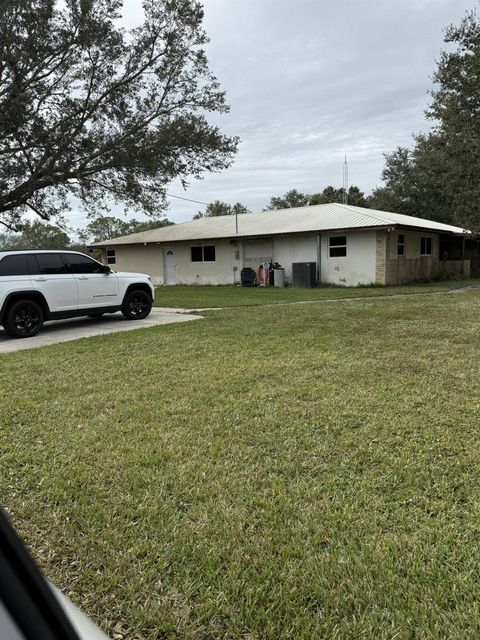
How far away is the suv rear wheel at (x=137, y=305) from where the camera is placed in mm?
11828

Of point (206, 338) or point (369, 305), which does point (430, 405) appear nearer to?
point (206, 338)

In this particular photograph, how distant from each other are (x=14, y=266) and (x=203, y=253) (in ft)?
59.1

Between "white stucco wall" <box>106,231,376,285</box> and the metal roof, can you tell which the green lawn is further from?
the metal roof

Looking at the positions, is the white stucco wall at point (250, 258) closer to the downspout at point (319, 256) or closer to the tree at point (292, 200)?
the downspout at point (319, 256)

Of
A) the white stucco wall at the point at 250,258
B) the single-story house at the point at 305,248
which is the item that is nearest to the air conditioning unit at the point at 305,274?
the single-story house at the point at 305,248

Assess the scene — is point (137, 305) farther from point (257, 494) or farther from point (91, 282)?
point (257, 494)

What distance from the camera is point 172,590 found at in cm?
223

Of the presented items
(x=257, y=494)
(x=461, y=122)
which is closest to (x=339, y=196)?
(x=461, y=122)

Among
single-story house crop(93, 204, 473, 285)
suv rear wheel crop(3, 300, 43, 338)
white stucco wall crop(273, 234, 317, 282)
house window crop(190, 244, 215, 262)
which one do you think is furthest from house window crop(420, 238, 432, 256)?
suv rear wheel crop(3, 300, 43, 338)

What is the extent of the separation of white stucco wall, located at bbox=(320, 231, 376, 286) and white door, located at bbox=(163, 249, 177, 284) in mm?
9594

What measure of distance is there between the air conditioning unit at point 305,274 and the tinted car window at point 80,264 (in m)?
12.9

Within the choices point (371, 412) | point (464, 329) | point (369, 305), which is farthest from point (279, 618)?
point (369, 305)

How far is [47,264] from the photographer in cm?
997

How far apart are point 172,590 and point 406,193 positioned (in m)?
41.0
